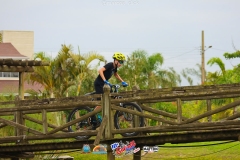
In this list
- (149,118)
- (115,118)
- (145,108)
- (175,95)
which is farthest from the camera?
(115,118)

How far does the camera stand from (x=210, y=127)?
14.2 m

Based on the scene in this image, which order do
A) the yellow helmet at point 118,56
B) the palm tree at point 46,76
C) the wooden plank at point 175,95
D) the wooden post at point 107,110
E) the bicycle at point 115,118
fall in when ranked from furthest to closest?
the palm tree at point 46,76 < the yellow helmet at point 118,56 < the bicycle at point 115,118 < the wooden post at point 107,110 < the wooden plank at point 175,95

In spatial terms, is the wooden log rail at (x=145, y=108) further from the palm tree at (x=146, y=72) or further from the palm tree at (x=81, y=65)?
the palm tree at (x=146, y=72)

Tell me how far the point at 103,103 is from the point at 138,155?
7.37 feet

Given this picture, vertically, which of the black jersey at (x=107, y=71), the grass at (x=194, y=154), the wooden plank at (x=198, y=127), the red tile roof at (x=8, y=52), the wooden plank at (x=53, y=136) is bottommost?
the grass at (x=194, y=154)

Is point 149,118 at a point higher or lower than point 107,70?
lower

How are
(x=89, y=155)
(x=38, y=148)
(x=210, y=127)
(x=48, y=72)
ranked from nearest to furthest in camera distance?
(x=210, y=127)
(x=38, y=148)
(x=89, y=155)
(x=48, y=72)

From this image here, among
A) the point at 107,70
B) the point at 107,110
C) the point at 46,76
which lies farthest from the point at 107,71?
the point at 46,76

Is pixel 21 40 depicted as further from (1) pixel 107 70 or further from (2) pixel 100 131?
(2) pixel 100 131

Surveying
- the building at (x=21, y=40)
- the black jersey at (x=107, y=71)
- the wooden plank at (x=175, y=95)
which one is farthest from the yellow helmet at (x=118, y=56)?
the building at (x=21, y=40)

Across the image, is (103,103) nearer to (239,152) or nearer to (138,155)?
(138,155)

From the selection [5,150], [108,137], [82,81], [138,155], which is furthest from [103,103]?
[82,81]

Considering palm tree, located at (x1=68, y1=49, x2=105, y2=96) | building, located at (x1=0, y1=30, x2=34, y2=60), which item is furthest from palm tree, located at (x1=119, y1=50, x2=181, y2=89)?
building, located at (x1=0, y1=30, x2=34, y2=60)

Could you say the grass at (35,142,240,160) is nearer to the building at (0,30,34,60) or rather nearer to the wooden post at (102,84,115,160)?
the wooden post at (102,84,115,160)
